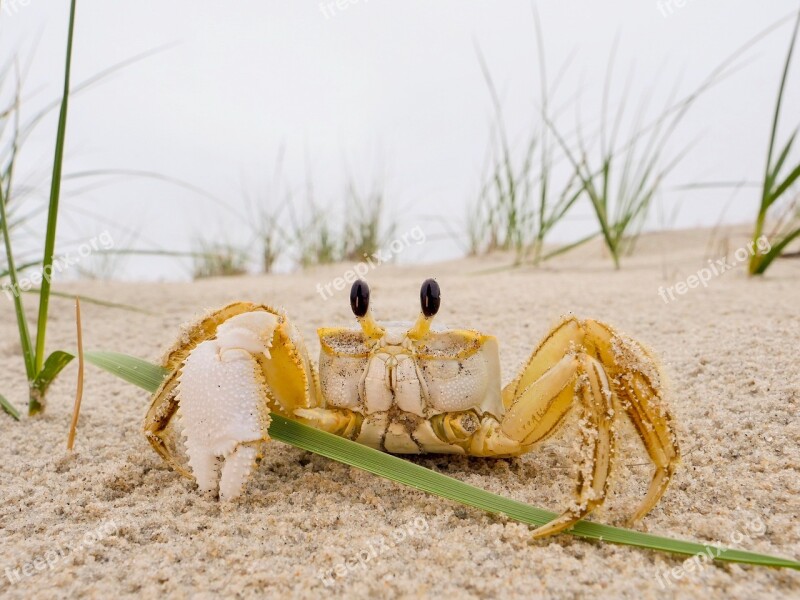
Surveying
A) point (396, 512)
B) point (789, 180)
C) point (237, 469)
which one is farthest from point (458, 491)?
point (789, 180)

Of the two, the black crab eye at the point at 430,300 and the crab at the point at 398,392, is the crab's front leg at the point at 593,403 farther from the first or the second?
the black crab eye at the point at 430,300

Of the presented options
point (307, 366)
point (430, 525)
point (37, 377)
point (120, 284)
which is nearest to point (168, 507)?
point (307, 366)

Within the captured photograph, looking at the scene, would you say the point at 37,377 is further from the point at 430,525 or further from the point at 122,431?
the point at 430,525

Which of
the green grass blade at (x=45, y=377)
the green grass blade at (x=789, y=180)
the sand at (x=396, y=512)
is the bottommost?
the sand at (x=396, y=512)

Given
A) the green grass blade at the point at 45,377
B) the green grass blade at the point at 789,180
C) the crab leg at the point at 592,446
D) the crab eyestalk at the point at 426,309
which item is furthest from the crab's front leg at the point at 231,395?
the green grass blade at the point at 789,180

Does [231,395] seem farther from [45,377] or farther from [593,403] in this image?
[45,377]

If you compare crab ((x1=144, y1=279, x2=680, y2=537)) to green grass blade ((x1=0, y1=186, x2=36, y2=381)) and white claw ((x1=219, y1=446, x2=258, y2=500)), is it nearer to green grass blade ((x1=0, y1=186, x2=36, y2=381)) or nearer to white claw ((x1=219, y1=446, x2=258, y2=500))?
white claw ((x1=219, y1=446, x2=258, y2=500))
